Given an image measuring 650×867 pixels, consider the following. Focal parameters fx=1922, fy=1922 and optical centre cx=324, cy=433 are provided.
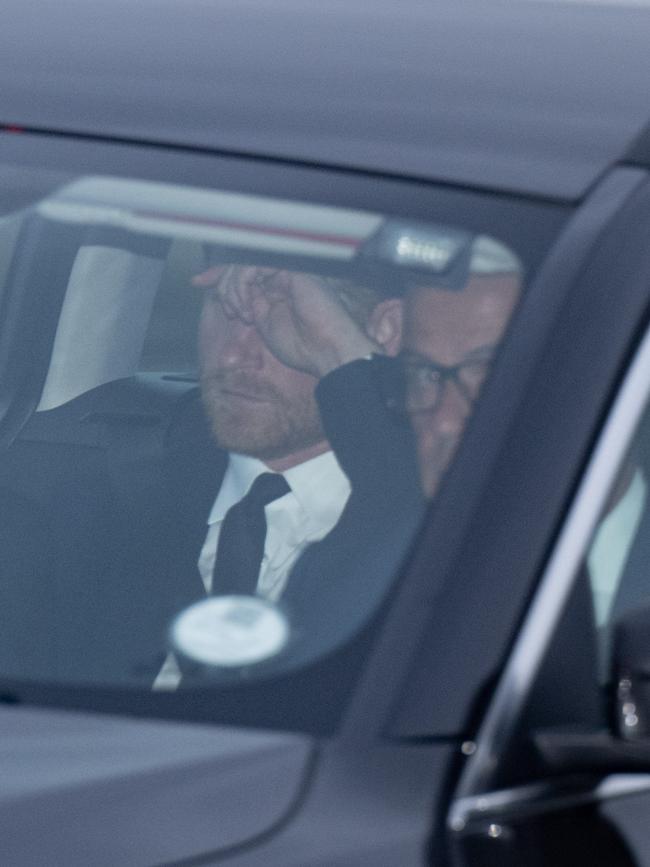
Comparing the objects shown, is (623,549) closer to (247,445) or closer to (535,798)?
(535,798)

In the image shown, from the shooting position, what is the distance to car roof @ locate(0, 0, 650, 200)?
207 centimetres

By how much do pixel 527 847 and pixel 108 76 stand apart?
3.61 ft

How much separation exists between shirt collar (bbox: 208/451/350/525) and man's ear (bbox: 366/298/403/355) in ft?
0.49

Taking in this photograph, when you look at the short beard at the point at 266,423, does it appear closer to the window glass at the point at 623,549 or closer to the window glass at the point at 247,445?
the window glass at the point at 247,445

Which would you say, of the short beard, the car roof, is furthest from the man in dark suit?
the car roof

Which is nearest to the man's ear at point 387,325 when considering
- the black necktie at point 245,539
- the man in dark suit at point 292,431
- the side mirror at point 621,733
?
the man in dark suit at point 292,431

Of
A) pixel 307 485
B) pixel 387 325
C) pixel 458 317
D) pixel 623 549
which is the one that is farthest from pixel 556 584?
pixel 307 485

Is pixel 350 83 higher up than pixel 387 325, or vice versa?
pixel 350 83

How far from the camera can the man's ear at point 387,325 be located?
212 centimetres

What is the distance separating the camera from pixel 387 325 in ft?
7.16

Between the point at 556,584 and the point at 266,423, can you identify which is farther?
the point at 266,423

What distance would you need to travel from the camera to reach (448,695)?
5.48ft

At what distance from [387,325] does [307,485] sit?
0.83 ft

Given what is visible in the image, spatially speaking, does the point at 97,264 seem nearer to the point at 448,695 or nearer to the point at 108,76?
the point at 108,76
